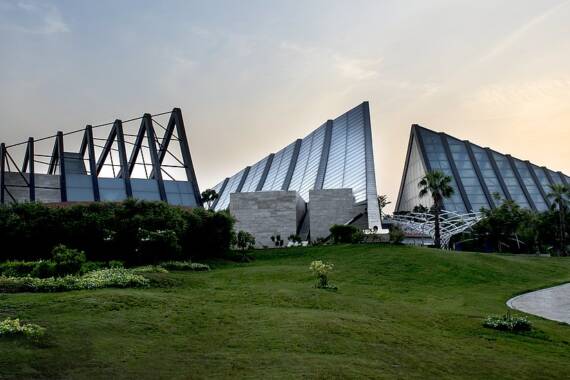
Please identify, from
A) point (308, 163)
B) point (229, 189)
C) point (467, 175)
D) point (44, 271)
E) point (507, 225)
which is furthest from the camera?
point (229, 189)

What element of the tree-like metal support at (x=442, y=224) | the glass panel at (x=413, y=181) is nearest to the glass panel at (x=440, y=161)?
the glass panel at (x=413, y=181)

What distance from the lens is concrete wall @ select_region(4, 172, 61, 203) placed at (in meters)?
48.6

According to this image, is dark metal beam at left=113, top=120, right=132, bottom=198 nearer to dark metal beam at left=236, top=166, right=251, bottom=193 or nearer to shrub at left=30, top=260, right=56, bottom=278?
shrub at left=30, top=260, right=56, bottom=278

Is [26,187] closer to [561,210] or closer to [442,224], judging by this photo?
[442,224]

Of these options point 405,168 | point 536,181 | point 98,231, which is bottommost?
point 98,231

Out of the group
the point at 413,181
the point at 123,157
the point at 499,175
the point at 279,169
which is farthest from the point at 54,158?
the point at 499,175

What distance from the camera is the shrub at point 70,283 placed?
1920 centimetres

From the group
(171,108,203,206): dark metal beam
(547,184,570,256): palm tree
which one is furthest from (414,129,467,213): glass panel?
(171,108,203,206): dark metal beam

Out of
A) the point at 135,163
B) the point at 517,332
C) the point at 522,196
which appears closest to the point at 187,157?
the point at 135,163

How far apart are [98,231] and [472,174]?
71.8 meters

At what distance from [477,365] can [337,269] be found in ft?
63.1

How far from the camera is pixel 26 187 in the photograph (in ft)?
164

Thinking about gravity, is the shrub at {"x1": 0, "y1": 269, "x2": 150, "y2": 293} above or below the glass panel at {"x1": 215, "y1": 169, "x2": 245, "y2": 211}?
below

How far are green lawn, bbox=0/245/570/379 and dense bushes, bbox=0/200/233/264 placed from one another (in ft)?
28.1
